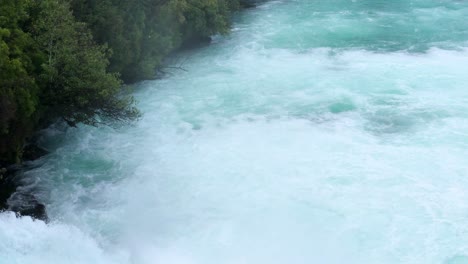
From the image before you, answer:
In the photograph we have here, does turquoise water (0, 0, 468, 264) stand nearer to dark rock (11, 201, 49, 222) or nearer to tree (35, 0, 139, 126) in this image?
dark rock (11, 201, 49, 222)

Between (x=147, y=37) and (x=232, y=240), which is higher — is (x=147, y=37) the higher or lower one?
the higher one

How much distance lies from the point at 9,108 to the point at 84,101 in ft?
11.9

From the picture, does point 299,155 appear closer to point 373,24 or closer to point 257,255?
point 257,255

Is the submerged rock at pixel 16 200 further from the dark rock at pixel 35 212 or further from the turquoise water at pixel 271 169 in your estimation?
the turquoise water at pixel 271 169

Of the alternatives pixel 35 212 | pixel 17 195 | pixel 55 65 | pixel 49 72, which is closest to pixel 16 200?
pixel 17 195

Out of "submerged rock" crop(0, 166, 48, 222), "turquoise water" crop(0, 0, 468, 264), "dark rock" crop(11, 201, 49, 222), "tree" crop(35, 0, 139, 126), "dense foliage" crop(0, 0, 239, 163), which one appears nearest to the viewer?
"turquoise water" crop(0, 0, 468, 264)

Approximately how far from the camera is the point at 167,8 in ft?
115

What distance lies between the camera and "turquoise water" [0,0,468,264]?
20.0m

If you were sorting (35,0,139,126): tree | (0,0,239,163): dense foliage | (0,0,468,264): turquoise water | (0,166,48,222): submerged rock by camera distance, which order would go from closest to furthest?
(0,0,468,264): turquoise water < (0,0,239,163): dense foliage < (0,166,48,222): submerged rock < (35,0,139,126): tree

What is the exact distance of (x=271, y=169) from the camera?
24.8 meters

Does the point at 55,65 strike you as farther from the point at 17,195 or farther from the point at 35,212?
the point at 35,212

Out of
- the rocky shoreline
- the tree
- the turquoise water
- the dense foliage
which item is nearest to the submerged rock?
the rocky shoreline

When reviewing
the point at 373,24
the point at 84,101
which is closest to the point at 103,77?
the point at 84,101

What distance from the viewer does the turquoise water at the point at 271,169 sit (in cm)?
1997
